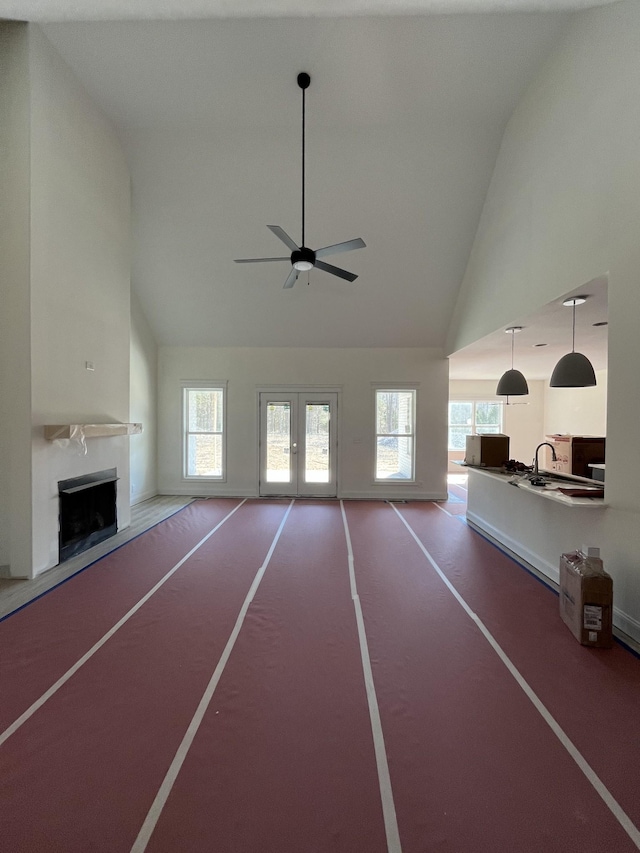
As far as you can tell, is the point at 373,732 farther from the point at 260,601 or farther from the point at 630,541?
the point at 630,541

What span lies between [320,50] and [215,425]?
19.2 feet

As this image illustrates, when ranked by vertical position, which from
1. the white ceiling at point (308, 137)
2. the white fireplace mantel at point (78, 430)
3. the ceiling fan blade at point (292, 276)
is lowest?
the white fireplace mantel at point (78, 430)

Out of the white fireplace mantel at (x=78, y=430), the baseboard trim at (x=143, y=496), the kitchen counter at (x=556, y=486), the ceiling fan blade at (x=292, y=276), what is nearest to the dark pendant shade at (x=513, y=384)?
the kitchen counter at (x=556, y=486)

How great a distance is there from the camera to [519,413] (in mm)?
11477

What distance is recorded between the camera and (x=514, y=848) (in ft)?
4.66

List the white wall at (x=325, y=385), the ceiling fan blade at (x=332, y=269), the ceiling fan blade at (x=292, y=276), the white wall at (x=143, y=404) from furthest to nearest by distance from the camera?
the white wall at (x=325, y=385) → the white wall at (x=143, y=404) → the ceiling fan blade at (x=292, y=276) → the ceiling fan blade at (x=332, y=269)

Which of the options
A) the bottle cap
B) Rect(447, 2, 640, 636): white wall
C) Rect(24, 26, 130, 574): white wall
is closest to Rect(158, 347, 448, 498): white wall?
Rect(24, 26, 130, 574): white wall

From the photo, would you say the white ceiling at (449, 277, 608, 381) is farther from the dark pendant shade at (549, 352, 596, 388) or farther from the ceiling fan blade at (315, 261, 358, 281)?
the ceiling fan blade at (315, 261, 358, 281)

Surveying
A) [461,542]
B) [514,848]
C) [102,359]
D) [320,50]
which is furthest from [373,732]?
[320,50]

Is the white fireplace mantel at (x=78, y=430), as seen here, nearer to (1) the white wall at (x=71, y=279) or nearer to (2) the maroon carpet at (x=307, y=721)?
(1) the white wall at (x=71, y=279)

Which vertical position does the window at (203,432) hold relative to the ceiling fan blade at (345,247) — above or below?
below

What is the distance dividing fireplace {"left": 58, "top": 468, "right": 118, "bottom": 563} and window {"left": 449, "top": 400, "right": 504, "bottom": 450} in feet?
30.7

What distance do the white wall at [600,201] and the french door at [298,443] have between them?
4227mm

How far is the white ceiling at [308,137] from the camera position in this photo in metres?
3.65
